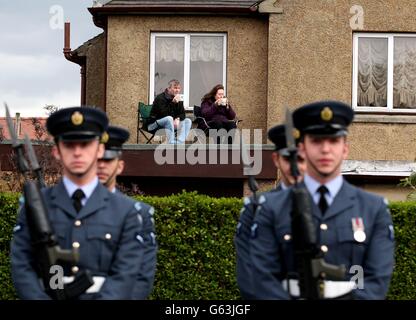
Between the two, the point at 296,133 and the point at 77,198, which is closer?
the point at 77,198

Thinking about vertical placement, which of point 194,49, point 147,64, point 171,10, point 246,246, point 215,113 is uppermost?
point 171,10

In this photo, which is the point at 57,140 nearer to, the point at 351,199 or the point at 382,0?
the point at 351,199

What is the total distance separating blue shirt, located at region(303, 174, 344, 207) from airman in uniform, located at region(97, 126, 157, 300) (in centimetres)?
113

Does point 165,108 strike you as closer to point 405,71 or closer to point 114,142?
point 405,71

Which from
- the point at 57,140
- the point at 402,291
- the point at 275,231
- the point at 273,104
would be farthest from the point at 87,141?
the point at 273,104

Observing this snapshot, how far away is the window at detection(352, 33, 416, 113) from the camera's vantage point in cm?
1862

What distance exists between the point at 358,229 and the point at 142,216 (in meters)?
1.46

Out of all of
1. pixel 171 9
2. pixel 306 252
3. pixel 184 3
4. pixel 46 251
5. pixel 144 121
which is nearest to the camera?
pixel 306 252

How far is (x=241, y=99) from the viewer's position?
62.3 ft

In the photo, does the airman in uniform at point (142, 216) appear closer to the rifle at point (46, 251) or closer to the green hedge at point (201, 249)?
the rifle at point (46, 251)

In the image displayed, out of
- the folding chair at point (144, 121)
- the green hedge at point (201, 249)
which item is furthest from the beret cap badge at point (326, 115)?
the folding chair at point (144, 121)

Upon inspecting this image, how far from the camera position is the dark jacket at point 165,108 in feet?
55.6

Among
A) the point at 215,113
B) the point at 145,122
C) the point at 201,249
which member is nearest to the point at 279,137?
the point at 201,249

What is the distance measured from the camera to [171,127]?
17.1 metres
